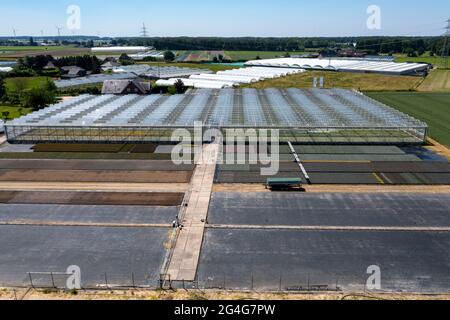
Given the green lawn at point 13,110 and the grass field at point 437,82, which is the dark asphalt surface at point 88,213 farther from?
the grass field at point 437,82

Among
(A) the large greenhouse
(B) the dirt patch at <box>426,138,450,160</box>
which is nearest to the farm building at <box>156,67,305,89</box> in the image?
(A) the large greenhouse

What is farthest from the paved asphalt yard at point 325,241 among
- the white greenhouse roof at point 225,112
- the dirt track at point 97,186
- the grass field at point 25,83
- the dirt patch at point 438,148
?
the grass field at point 25,83

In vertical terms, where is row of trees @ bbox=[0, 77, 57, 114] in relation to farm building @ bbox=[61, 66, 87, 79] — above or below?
below

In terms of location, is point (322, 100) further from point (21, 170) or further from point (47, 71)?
point (47, 71)

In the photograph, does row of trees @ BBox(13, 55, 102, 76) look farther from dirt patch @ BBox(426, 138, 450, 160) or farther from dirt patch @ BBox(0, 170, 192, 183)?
dirt patch @ BBox(426, 138, 450, 160)

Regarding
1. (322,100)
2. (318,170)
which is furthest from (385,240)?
(322,100)
